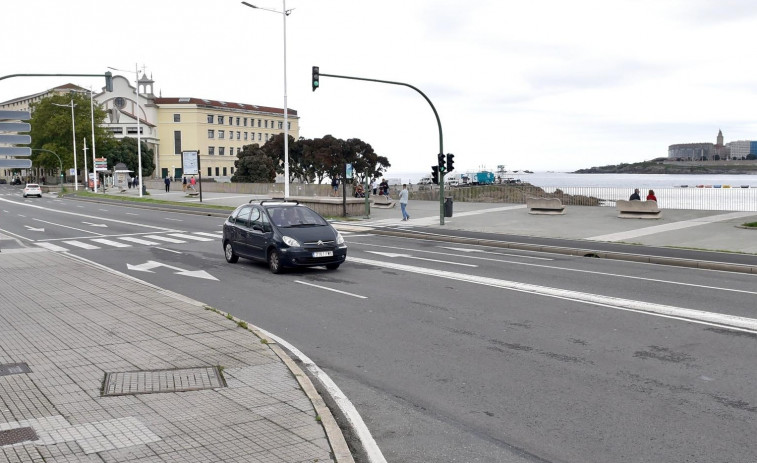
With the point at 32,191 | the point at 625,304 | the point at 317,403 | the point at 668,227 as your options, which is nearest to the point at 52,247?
the point at 625,304

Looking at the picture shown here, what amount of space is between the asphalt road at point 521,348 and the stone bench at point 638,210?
13.7m

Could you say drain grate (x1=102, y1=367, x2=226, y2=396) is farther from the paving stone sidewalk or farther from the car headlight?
the car headlight

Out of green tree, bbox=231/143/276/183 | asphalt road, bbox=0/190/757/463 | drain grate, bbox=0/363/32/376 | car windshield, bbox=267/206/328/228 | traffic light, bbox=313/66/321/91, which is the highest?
traffic light, bbox=313/66/321/91

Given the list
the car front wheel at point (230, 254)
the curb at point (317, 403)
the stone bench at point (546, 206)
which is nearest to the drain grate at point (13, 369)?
the curb at point (317, 403)

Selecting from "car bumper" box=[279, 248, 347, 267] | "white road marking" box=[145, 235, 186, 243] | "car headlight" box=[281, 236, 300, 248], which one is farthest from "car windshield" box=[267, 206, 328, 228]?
"white road marking" box=[145, 235, 186, 243]

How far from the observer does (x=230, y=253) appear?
1756 cm

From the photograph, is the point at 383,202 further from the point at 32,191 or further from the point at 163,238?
Result: the point at 32,191

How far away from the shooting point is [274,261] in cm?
1559

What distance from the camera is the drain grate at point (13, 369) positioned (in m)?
7.19

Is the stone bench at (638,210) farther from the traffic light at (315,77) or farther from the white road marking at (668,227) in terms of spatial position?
the traffic light at (315,77)

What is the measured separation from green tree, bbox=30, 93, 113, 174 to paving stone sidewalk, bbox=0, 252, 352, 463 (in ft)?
331

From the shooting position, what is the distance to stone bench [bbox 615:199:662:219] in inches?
1182

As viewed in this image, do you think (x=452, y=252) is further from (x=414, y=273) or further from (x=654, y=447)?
(x=654, y=447)

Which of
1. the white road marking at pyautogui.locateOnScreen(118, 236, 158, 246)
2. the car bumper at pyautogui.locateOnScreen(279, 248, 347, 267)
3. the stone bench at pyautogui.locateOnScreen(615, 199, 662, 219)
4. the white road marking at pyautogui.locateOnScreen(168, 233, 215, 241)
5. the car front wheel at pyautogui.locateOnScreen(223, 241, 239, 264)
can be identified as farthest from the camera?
the stone bench at pyautogui.locateOnScreen(615, 199, 662, 219)
